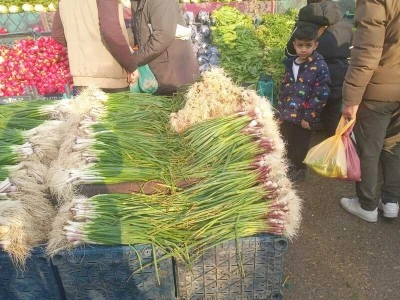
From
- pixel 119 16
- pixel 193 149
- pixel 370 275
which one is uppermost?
pixel 119 16

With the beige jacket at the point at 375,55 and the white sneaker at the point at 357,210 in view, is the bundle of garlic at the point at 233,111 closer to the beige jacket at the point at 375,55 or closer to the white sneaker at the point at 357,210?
the beige jacket at the point at 375,55

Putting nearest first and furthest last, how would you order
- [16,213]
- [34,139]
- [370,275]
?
[16,213]
[34,139]
[370,275]

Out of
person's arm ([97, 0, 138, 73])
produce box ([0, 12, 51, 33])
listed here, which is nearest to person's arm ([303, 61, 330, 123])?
person's arm ([97, 0, 138, 73])

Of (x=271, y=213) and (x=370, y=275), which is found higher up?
(x=271, y=213)

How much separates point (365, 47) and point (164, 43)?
173 cm

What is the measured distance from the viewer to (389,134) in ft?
10.7

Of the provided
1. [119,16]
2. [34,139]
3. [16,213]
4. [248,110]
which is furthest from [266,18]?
[16,213]

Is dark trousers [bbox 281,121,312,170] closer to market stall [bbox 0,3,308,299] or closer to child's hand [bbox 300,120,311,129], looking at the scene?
child's hand [bbox 300,120,311,129]

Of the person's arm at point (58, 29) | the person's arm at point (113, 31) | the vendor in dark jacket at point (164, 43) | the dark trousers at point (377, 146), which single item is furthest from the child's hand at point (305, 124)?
the person's arm at point (58, 29)

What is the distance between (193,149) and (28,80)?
136 inches

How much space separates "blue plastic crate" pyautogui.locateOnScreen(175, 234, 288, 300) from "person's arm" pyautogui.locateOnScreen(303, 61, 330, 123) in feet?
6.50

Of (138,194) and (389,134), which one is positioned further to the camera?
(389,134)

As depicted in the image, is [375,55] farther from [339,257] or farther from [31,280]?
[31,280]

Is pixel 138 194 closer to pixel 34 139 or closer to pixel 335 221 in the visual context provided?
pixel 34 139
